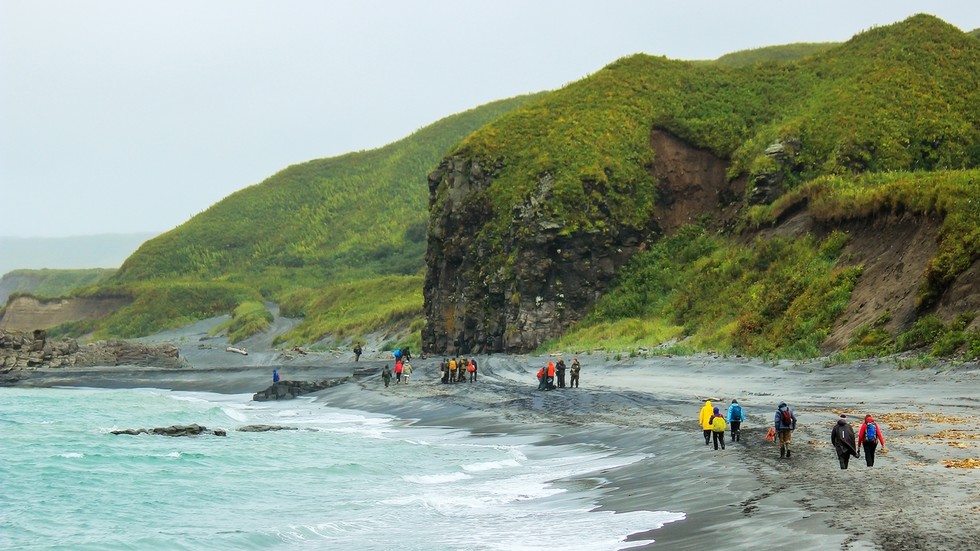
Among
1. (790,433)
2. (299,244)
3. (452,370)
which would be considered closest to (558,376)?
(452,370)

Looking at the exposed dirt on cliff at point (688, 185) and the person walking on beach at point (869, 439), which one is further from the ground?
the exposed dirt on cliff at point (688, 185)

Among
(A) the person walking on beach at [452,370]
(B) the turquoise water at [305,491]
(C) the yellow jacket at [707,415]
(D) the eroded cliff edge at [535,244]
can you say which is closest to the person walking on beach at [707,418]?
(C) the yellow jacket at [707,415]

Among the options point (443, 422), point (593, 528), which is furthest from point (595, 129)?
point (593, 528)

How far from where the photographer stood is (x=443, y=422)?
36.7 m

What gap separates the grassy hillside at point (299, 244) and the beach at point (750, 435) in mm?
58645

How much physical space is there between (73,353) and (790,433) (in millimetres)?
66547

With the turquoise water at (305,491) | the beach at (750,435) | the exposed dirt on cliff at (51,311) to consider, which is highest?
the exposed dirt on cliff at (51,311)

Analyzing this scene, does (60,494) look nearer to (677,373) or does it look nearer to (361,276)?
(677,373)

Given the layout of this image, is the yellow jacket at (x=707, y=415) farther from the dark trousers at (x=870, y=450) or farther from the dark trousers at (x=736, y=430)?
the dark trousers at (x=870, y=450)

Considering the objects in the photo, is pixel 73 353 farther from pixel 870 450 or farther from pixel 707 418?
pixel 870 450

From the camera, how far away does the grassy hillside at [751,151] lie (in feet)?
148

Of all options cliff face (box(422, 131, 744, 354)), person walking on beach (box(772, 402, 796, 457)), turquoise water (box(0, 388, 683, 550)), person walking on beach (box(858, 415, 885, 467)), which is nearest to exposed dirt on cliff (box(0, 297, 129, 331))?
cliff face (box(422, 131, 744, 354))

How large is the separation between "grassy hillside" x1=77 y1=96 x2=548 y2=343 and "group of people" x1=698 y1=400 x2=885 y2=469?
253 ft

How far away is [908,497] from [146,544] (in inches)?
495
